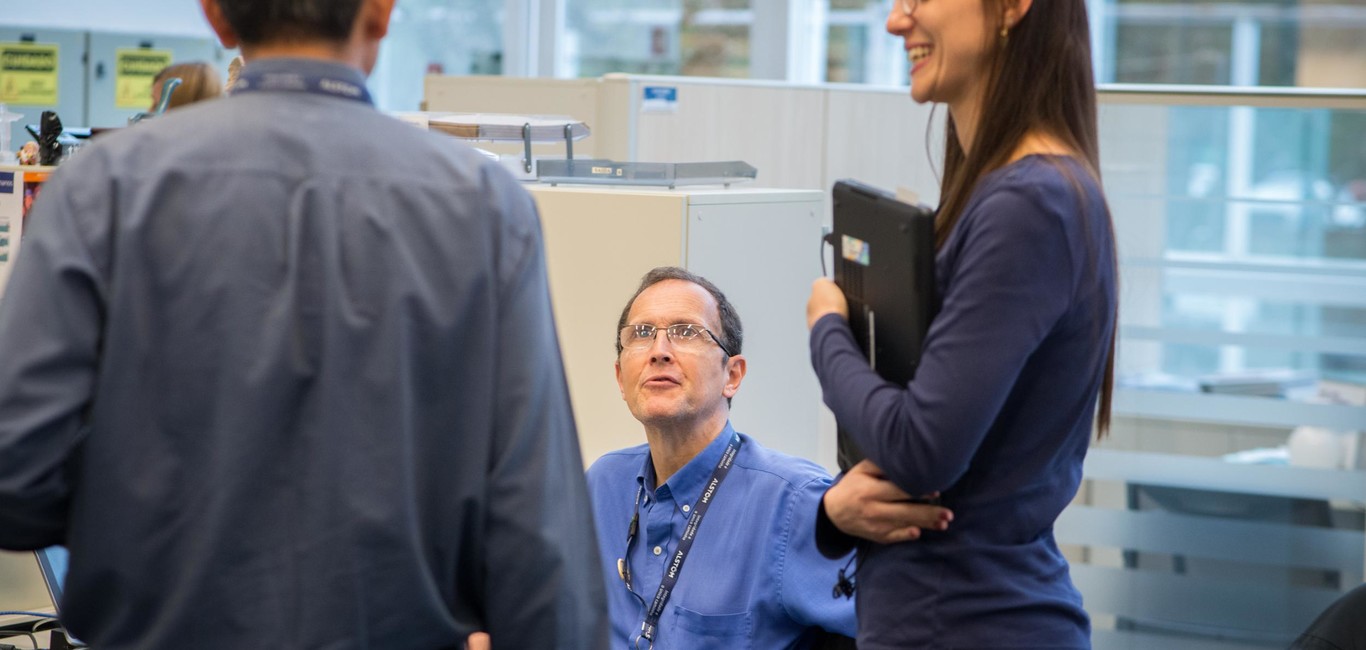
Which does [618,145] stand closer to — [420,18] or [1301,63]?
[420,18]

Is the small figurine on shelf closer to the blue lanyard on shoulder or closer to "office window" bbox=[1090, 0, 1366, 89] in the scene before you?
the blue lanyard on shoulder

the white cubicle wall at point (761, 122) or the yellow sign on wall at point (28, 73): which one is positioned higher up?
the yellow sign on wall at point (28, 73)

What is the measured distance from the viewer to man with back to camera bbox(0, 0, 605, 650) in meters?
0.98

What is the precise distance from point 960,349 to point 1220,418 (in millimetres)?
2696

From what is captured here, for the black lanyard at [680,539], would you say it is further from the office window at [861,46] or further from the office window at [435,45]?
the office window at [435,45]

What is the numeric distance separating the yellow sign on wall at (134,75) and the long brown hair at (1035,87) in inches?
179

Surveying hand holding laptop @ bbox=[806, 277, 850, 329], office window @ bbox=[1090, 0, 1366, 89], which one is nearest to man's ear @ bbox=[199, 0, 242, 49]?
hand holding laptop @ bbox=[806, 277, 850, 329]

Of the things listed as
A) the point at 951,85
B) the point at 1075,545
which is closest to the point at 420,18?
the point at 1075,545

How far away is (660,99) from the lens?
133 inches

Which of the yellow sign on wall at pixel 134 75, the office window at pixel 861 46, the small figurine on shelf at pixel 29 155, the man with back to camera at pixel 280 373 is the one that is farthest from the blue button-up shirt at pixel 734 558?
the office window at pixel 861 46

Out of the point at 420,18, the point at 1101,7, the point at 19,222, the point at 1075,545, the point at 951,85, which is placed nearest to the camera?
the point at 951,85

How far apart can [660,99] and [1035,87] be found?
2.27 metres

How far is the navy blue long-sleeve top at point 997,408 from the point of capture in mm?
1082

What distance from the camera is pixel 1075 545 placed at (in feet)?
11.9
